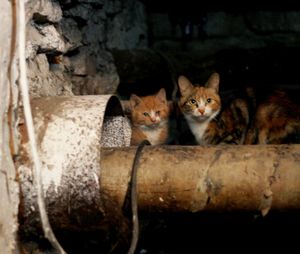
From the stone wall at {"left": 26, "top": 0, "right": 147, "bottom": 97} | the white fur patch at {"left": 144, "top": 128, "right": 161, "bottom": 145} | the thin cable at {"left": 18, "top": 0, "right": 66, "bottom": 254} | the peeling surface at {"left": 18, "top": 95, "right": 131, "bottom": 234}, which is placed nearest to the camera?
the thin cable at {"left": 18, "top": 0, "right": 66, "bottom": 254}

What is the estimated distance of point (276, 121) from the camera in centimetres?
314

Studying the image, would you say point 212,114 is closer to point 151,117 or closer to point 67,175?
point 151,117

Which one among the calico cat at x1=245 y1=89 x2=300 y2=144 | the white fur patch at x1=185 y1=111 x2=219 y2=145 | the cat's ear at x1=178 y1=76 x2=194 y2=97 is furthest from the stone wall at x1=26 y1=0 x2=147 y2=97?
the calico cat at x1=245 y1=89 x2=300 y2=144

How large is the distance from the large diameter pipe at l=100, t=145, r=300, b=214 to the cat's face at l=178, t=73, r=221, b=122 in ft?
4.69

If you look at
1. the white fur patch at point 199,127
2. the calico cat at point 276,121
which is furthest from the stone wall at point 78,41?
the calico cat at point 276,121

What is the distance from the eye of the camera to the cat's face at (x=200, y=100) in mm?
3580

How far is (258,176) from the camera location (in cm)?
206

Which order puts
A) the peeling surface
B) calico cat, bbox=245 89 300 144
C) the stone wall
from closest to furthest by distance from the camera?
the peeling surface < the stone wall < calico cat, bbox=245 89 300 144

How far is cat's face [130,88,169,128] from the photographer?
402 cm

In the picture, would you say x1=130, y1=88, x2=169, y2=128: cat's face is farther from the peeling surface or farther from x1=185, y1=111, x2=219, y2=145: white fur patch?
the peeling surface

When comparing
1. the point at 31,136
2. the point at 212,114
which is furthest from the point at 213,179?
the point at 212,114

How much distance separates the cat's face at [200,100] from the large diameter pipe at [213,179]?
4.69 feet

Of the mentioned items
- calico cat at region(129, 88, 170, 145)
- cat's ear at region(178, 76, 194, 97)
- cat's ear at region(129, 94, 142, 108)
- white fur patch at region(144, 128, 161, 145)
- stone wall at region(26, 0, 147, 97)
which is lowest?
white fur patch at region(144, 128, 161, 145)

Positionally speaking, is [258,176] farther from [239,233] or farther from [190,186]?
[239,233]
